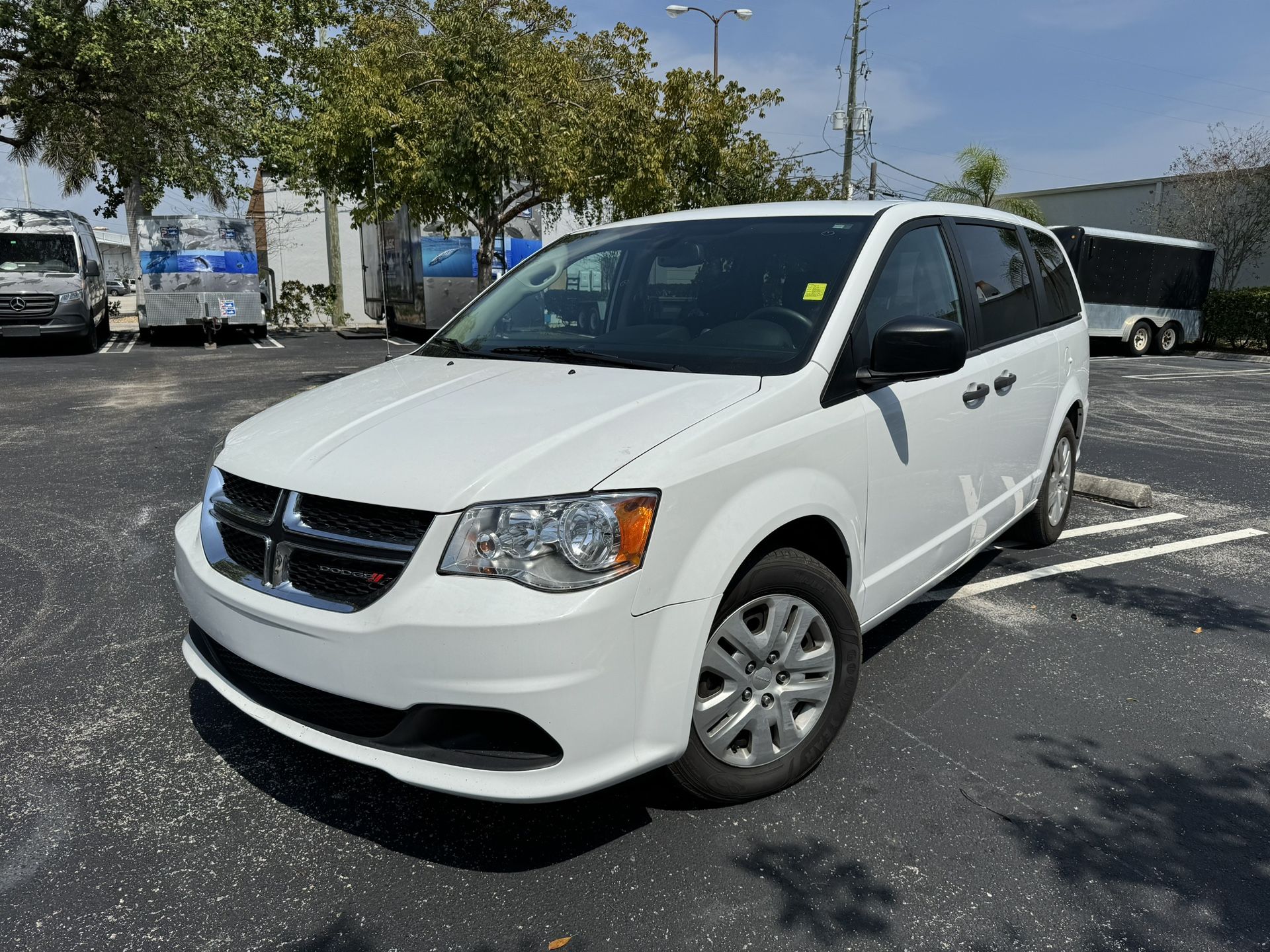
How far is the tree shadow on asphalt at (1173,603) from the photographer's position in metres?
4.40

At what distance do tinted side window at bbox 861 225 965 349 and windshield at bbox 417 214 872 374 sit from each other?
16 centimetres

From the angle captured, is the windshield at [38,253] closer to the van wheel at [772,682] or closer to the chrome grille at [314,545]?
the chrome grille at [314,545]

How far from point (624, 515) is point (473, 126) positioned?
9.25 meters

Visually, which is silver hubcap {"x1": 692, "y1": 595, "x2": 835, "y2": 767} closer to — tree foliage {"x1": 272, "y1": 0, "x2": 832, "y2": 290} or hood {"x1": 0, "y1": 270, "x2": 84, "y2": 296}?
tree foliage {"x1": 272, "y1": 0, "x2": 832, "y2": 290}

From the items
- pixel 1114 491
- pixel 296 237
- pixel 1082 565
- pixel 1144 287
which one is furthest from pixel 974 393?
pixel 296 237

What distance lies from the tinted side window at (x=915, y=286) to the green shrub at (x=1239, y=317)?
874 inches

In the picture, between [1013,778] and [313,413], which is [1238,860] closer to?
[1013,778]

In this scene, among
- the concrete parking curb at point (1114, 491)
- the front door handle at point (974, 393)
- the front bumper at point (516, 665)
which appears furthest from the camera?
the concrete parking curb at point (1114, 491)

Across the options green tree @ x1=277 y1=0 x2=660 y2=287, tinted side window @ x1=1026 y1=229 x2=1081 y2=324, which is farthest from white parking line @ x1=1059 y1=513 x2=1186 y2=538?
green tree @ x1=277 y1=0 x2=660 y2=287

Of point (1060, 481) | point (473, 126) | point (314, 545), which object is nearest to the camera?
point (314, 545)

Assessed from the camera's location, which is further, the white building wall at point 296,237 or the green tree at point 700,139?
the white building wall at point 296,237

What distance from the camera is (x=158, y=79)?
18.1m

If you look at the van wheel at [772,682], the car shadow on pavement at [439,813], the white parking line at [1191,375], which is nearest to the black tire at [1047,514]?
the van wheel at [772,682]

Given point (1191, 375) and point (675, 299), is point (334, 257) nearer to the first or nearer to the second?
point (1191, 375)
